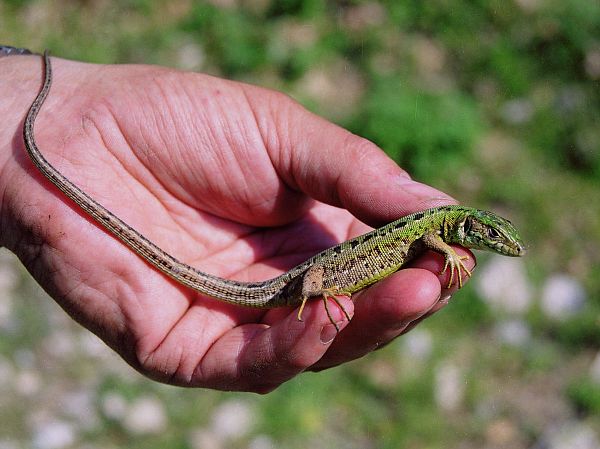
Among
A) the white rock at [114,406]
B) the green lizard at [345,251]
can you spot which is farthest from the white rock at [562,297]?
the white rock at [114,406]

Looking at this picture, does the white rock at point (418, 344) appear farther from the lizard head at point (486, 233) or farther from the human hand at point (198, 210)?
the lizard head at point (486, 233)

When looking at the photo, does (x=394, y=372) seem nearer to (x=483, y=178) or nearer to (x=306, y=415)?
(x=306, y=415)

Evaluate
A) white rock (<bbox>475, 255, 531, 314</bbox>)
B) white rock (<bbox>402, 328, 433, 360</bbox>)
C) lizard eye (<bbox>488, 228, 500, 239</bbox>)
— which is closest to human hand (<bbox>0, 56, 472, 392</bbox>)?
Answer: lizard eye (<bbox>488, 228, 500, 239</bbox>)

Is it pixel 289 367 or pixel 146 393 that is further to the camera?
pixel 146 393

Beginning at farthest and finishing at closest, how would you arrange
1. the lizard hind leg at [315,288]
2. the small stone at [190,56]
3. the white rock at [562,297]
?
the small stone at [190,56] < the white rock at [562,297] < the lizard hind leg at [315,288]

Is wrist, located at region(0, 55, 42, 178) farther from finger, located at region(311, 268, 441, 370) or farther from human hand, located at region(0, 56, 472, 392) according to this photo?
finger, located at region(311, 268, 441, 370)

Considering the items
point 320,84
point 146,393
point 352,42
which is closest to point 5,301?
point 146,393
